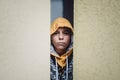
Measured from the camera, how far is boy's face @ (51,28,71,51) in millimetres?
1898

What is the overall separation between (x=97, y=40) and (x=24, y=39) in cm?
75

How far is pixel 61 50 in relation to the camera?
1908 millimetres

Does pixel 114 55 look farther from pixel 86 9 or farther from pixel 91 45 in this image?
pixel 86 9

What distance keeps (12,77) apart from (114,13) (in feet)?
3.99

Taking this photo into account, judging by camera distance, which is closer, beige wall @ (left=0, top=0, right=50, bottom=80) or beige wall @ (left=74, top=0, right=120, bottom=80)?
beige wall @ (left=0, top=0, right=50, bottom=80)

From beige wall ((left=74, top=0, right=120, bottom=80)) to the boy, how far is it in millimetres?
81

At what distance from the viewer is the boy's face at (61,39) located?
190 centimetres

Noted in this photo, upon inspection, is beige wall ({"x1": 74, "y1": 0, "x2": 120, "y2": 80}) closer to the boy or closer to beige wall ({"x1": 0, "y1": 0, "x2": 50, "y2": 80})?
the boy

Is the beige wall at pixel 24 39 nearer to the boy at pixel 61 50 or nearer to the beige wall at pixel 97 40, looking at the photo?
the boy at pixel 61 50

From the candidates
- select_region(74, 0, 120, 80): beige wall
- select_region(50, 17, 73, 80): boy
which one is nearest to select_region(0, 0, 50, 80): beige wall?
select_region(50, 17, 73, 80): boy

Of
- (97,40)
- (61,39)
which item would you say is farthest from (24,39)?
(97,40)

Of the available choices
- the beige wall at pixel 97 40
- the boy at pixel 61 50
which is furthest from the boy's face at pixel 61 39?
the beige wall at pixel 97 40

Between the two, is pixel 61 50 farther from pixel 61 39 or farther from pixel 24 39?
pixel 24 39

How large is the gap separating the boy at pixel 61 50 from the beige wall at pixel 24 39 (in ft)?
0.19
